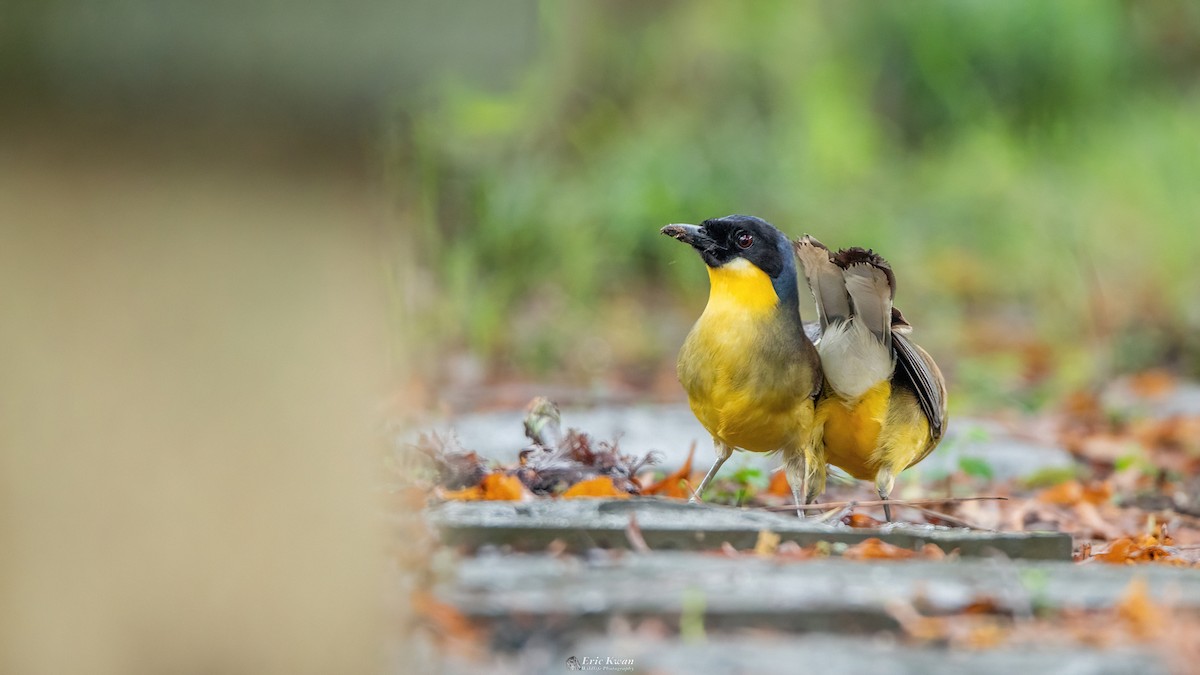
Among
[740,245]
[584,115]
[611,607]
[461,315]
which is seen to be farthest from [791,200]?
[611,607]

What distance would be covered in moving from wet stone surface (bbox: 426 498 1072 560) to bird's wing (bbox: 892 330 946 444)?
31.2 inches

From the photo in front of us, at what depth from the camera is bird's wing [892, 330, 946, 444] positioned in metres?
3.82

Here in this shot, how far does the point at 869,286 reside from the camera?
11.8 feet

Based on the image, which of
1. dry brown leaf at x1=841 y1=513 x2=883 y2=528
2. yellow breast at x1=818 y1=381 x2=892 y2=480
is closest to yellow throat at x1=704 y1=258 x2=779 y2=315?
yellow breast at x1=818 y1=381 x2=892 y2=480

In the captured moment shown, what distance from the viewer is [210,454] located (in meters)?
1.61

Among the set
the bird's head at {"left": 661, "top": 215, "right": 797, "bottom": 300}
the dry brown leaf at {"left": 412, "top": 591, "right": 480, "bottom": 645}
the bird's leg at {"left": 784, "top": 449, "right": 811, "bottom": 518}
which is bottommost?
the bird's leg at {"left": 784, "top": 449, "right": 811, "bottom": 518}

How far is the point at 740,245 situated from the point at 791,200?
8.08m

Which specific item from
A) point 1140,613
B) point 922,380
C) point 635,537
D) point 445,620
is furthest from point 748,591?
point 922,380

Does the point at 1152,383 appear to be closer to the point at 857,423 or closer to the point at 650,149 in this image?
the point at 857,423

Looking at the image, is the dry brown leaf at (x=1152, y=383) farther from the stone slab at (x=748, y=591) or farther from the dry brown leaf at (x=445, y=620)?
the dry brown leaf at (x=445, y=620)

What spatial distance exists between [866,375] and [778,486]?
0.71 m

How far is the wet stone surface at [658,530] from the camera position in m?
2.60

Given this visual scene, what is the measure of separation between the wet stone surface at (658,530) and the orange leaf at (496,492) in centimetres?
26

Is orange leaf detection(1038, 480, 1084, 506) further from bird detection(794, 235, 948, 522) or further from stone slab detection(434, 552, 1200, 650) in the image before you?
stone slab detection(434, 552, 1200, 650)
